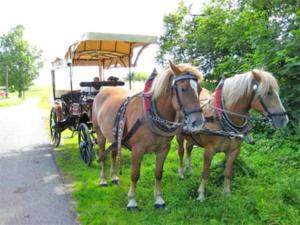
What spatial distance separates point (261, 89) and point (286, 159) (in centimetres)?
271

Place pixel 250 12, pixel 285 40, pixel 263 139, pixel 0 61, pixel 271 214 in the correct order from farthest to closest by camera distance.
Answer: pixel 0 61
pixel 250 12
pixel 263 139
pixel 285 40
pixel 271 214

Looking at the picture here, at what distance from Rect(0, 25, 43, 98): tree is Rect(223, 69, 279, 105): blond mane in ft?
154

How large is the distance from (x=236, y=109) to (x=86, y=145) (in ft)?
11.9

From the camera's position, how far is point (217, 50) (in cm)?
1338

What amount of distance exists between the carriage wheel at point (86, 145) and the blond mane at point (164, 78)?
3.06 m

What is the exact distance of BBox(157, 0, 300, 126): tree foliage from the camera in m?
7.57

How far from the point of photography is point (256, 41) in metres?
8.11

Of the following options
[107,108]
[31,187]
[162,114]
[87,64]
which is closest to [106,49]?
[87,64]

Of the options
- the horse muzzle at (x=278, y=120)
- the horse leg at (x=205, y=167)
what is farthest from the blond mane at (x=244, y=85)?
the horse leg at (x=205, y=167)

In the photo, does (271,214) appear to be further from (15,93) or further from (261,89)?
(15,93)

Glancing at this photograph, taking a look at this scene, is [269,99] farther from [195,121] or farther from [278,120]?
[195,121]

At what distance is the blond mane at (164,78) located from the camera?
174 inches

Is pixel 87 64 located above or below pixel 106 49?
below

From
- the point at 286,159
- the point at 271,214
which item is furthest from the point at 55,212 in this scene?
the point at 286,159
